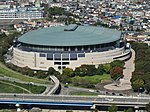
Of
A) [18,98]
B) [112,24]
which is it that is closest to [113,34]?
[18,98]

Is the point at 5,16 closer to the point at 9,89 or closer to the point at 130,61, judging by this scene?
the point at 130,61

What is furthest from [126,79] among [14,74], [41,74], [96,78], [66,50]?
[14,74]

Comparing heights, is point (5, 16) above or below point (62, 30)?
below

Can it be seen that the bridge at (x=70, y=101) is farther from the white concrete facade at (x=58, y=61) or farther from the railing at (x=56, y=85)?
the white concrete facade at (x=58, y=61)

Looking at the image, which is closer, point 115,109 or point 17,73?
point 115,109

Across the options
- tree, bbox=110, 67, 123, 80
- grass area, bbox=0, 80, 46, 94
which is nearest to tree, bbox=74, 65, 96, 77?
tree, bbox=110, 67, 123, 80

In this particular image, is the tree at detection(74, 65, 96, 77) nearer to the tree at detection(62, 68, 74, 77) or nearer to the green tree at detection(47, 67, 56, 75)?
the tree at detection(62, 68, 74, 77)
